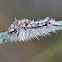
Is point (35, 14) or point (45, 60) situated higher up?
point (35, 14)

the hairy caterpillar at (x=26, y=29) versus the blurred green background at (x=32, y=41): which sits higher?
the blurred green background at (x=32, y=41)

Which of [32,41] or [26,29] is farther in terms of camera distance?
[32,41]

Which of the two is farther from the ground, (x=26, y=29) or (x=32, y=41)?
(x=32, y=41)

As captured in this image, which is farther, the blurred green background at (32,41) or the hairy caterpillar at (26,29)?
the blurred green background at (32,41)

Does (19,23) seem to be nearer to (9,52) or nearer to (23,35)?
(23,35)

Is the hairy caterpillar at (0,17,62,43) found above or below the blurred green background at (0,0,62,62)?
below

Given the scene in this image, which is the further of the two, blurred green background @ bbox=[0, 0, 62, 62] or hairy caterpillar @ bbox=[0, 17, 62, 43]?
blurred green background @ bbox=[0, 0, 62, 62]

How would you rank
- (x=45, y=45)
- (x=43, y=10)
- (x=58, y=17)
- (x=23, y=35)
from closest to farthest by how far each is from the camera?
(x=23, y=35) < (x=45, y=45) < (x=58, y=17) < (x=43, y=10)

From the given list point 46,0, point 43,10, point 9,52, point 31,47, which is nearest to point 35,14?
point 43,10
